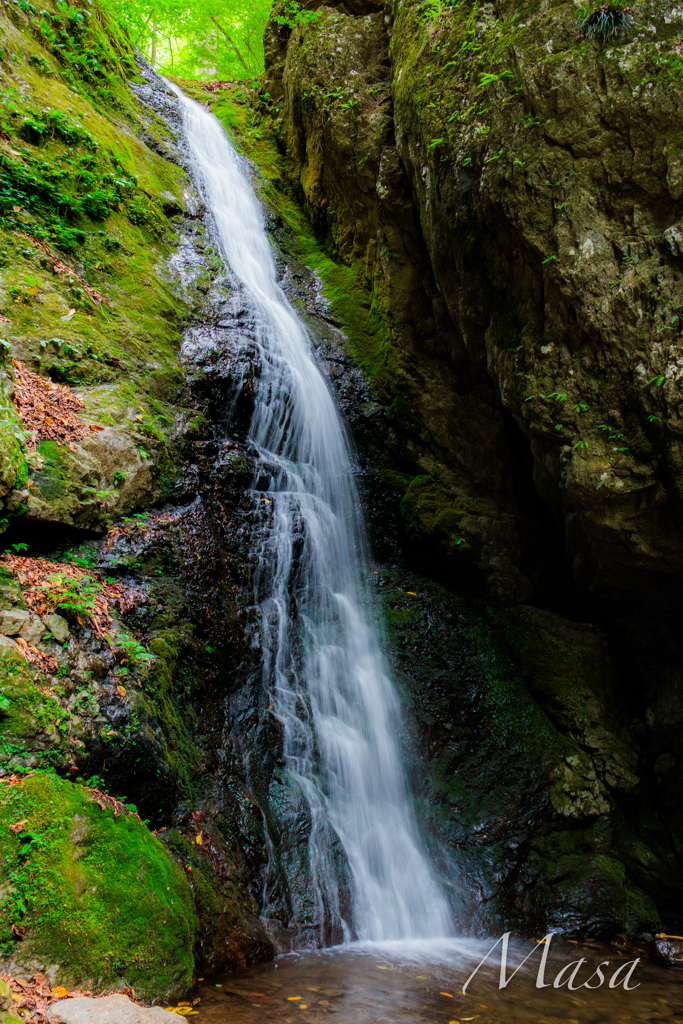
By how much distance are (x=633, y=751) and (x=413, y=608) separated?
2.90 metres

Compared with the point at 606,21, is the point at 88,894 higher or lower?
lower

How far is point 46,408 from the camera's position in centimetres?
529

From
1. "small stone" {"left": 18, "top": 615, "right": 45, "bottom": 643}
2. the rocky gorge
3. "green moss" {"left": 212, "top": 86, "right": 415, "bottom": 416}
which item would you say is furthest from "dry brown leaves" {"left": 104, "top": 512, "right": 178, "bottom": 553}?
"green moss" {"left": 212, "top": 86, "right": 415, "bottom": 416}

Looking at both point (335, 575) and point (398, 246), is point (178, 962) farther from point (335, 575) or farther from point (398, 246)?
point (398, 246)

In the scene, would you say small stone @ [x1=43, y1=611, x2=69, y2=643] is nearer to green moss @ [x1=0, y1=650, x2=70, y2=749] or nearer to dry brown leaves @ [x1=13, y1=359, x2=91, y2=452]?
green moss @ [x1=0, y1=650, x2=70, y2=749]

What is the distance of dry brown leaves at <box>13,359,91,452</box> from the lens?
16.6 feet

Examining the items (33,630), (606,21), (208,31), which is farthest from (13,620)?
(208,31)

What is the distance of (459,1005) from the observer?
3.58 metres

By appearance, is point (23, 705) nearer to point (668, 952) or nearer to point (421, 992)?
point (421, 992)

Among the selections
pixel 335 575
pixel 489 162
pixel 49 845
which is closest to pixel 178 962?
pixel 49 845

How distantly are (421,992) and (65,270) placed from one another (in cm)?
730

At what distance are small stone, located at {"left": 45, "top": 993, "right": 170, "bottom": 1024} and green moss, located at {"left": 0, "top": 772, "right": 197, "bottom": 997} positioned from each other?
316 millimetres

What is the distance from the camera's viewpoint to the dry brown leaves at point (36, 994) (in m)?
2.52

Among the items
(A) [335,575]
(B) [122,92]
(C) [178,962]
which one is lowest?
(C) [178,962]
